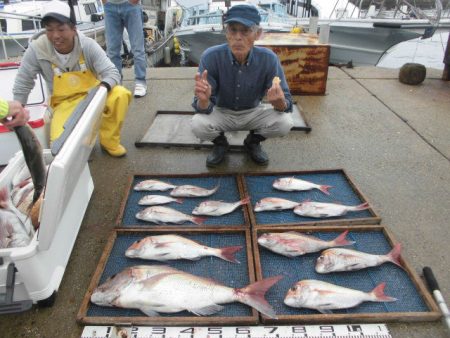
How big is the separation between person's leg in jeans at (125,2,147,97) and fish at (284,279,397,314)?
14.3ft

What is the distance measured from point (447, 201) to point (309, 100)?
111 inches

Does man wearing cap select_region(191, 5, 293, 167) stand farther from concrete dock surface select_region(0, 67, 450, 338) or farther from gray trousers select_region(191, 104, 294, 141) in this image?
concrete dock surface select_region(0, 67, 450, 338)

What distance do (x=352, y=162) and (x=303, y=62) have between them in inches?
93.4

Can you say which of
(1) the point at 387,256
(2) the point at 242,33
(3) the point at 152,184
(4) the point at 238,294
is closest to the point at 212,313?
(4) the point at 238,294

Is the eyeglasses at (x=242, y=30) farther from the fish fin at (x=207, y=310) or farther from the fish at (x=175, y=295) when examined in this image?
the fish fin at (x=207, y=310)

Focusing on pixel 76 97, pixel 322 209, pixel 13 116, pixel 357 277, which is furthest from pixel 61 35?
pixel 357 277

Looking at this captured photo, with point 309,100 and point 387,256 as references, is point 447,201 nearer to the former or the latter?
point 387,256

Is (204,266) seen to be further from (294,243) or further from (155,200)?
(155,200)

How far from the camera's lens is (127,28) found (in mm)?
5414

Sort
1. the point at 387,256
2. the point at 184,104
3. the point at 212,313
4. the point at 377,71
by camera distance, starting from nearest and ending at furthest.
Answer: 1. the point at 212,313
2. the point at 387,256
3. the point at 184,104
4. the point at 377,71

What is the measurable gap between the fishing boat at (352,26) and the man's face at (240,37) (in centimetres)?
869

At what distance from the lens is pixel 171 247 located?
2.44 m

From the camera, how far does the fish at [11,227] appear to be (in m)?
2.06

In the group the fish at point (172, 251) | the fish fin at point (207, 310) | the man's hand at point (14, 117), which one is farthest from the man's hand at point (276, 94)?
the man's hand at point (14, 117)
